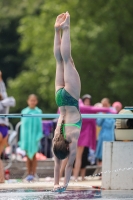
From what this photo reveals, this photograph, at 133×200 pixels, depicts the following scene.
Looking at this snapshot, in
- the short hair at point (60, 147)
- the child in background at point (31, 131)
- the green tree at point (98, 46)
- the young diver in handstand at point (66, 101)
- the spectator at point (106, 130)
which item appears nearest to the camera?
the short hair at point (60, 147)

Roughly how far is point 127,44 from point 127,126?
25.3 metres

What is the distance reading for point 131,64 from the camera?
124ft

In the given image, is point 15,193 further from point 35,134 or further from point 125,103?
point 125,103

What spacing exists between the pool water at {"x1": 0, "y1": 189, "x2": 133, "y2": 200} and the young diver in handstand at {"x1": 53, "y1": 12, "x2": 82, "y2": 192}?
362mm

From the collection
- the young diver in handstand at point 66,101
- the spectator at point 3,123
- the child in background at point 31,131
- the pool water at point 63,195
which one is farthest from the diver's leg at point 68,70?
the child in background at point 31,131

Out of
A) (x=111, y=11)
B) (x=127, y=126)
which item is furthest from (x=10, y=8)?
(x=127, y=126)

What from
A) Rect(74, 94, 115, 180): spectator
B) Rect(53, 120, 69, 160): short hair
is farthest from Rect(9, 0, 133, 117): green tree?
Rect(53, 120, 69, 160): short hair

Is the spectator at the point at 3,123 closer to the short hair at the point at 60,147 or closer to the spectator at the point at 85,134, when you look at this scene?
the spectator at the point at 85,134

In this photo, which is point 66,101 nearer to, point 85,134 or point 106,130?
point 85,134

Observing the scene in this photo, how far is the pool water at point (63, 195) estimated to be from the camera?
12742mm

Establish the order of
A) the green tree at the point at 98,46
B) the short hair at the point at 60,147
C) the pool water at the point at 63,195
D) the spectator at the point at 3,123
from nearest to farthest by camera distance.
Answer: the short hair at the point at 60,147, the pool water at the point at 63,195, the spectator at the point at 3,123, the green tree at the point at 98,46

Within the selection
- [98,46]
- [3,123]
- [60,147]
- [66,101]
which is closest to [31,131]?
[3,123]

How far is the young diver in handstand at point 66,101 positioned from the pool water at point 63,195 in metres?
0.36

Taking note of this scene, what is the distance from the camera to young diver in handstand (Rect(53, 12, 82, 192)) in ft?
41.1
